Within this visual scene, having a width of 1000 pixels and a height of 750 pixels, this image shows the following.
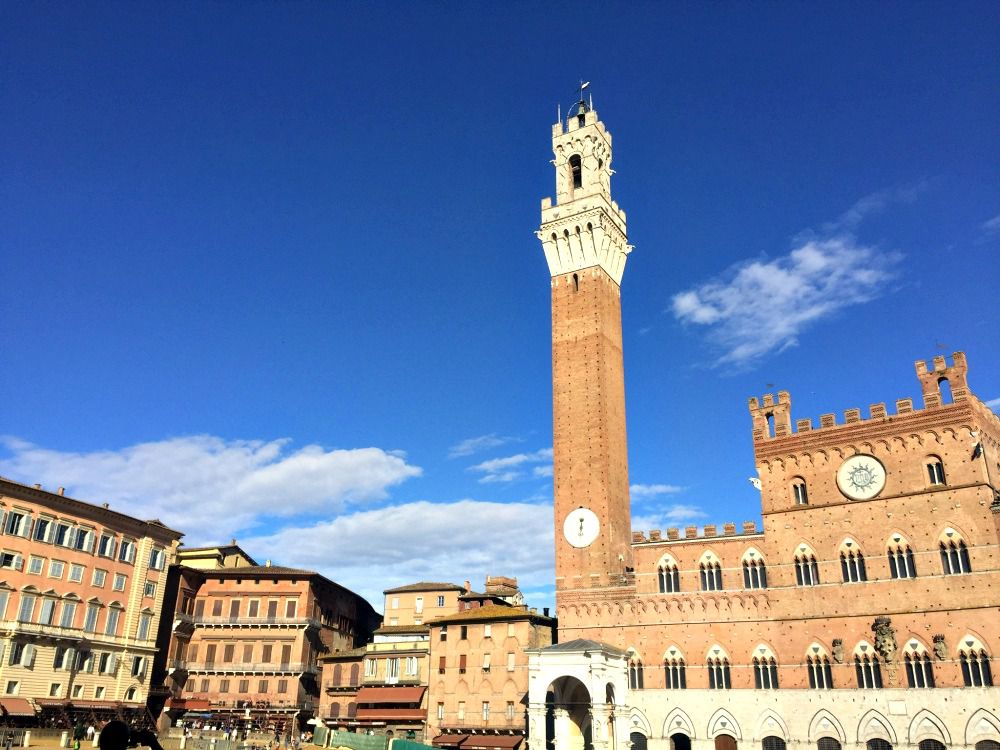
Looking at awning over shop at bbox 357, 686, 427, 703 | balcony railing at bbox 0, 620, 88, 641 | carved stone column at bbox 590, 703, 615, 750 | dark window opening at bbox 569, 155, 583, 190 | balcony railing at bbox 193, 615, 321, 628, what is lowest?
carved stone column at bbox 590, 703, 615, 750

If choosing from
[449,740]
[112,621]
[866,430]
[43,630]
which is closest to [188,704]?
[112,621]

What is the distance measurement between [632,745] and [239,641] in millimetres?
33864

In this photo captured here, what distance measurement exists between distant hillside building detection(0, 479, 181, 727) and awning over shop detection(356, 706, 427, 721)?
15788 millimetres

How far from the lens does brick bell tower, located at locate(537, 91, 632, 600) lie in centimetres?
5372

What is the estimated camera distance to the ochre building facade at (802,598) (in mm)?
41844

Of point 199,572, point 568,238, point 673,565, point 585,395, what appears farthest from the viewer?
point 199,572

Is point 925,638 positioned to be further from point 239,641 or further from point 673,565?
point 239,641

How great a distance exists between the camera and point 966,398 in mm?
44719

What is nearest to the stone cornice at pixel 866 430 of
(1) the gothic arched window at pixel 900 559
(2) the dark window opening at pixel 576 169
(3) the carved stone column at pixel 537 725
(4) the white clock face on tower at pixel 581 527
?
(1) the gothic arched window at pixel 900 559

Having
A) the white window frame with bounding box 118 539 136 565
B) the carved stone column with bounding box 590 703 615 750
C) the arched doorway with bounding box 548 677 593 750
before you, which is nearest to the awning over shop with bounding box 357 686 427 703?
the arched doorway with bounding box 548 677 593 750

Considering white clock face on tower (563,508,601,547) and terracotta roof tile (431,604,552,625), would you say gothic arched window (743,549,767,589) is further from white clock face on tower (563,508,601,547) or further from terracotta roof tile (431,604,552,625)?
terracotta roof tile (431,604,552,625)

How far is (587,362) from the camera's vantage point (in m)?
58.5

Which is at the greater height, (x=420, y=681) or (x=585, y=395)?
(x=585, y=395)

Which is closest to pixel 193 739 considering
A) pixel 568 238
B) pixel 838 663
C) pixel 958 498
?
pixel 838 663
